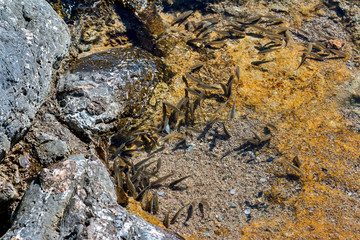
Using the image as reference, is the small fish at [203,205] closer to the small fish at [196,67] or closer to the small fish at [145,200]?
the small fish at [145,200]

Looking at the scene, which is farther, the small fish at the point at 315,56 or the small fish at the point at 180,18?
the small fish at the point at 180,18

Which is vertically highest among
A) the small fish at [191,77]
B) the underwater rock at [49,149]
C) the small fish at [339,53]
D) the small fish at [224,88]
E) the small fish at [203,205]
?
the underwater rock at [49,149]

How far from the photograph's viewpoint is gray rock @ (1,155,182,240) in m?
2.57

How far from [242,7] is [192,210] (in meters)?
4.43

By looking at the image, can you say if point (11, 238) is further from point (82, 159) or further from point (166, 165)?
point (166, 165)

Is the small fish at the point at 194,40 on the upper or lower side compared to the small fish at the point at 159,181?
upper

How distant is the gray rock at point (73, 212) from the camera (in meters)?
2.57

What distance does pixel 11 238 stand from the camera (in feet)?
8.11

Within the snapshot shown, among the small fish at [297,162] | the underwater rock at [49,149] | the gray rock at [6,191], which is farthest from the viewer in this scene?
the small fish at [297,162]

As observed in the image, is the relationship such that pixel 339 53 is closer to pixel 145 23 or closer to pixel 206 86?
pixel 206 86

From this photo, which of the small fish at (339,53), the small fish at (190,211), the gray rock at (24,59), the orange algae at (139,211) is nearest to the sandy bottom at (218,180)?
the small fish at (190,211)

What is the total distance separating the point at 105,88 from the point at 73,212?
1968 mm

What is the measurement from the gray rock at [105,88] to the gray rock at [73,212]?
3.06ft

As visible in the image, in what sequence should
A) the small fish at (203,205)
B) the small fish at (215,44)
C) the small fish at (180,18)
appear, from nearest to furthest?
the small fish at (203,205), the small fish at (215,44), the small fish at (180,18)
